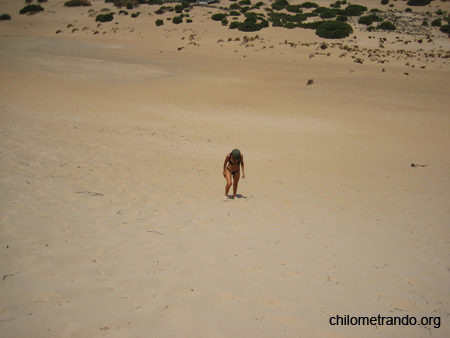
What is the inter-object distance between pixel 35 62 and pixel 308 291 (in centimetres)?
2952

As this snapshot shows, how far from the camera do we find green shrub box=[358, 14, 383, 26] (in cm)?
3784

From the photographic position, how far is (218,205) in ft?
23.1

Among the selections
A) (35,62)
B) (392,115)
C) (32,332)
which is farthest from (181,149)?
(35,62)

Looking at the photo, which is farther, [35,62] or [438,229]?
[35,62]

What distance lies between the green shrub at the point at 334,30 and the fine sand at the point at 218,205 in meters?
13.6

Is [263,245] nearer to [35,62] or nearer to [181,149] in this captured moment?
[181,149]

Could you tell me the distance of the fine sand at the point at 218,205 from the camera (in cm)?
333

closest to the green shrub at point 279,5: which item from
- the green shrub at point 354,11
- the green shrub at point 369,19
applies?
the green shrub at point 354,11

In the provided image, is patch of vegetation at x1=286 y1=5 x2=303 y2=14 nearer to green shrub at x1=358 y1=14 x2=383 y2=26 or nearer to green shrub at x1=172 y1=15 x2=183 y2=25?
green shrub at x1=358 y1=14 x2=383 y2=26

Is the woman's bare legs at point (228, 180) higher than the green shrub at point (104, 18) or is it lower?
lower

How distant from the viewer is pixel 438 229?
6.28 m

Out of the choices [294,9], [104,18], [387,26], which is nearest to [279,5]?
[294,9]

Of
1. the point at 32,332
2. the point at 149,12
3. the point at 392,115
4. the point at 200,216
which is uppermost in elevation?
the point at 149,12

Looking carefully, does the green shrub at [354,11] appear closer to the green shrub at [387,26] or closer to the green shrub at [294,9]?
the green shrub at [387,26]
